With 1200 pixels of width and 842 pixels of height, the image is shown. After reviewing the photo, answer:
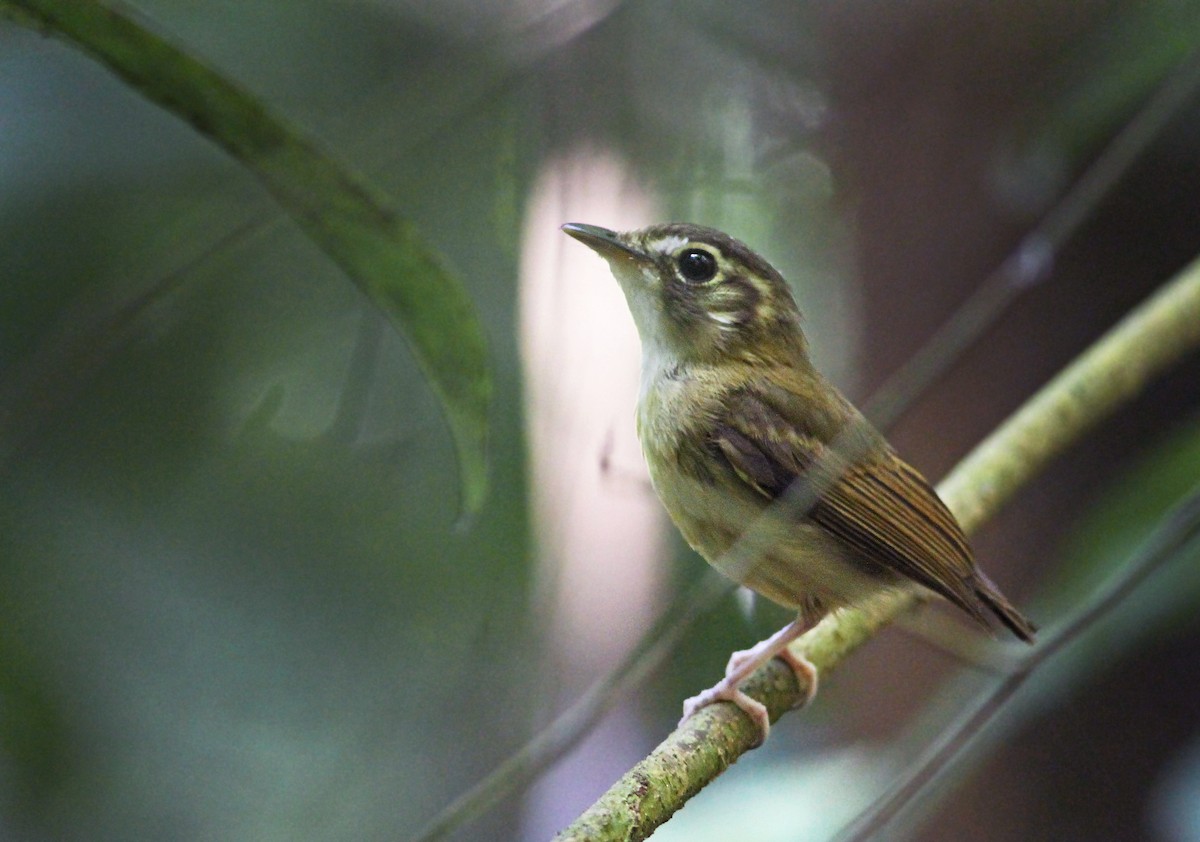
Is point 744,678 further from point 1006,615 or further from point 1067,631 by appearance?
point 1067,631

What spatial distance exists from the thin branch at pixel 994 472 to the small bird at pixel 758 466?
0.07 m

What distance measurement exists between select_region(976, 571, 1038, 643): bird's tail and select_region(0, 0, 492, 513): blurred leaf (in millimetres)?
1189

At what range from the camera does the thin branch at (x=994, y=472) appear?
1.94m

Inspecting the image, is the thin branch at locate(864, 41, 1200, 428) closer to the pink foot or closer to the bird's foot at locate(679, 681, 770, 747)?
the pink foot

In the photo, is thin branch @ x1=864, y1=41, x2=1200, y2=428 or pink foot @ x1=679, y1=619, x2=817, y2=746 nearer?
pink foot @ x1=679, y1=619, x2=817, y2=746

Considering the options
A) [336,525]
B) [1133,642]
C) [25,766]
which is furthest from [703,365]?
[25,766]

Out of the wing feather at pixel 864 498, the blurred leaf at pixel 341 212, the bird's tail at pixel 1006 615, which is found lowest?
the wing feather at pixel 864 498

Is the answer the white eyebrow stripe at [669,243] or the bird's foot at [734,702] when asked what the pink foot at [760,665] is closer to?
the bird's foot at [734,702]

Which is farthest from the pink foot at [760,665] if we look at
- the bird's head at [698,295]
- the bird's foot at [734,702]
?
the bird's head at [698,295]

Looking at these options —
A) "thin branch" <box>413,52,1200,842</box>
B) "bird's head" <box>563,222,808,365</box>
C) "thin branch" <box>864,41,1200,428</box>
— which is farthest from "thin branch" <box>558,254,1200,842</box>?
"bird's head" <box>563,222,808,365</box>

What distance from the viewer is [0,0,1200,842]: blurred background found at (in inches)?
95.7

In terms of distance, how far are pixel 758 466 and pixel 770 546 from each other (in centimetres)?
18

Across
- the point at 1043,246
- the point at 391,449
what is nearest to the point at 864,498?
the point at 1043,246

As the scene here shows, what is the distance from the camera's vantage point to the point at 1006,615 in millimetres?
2350
